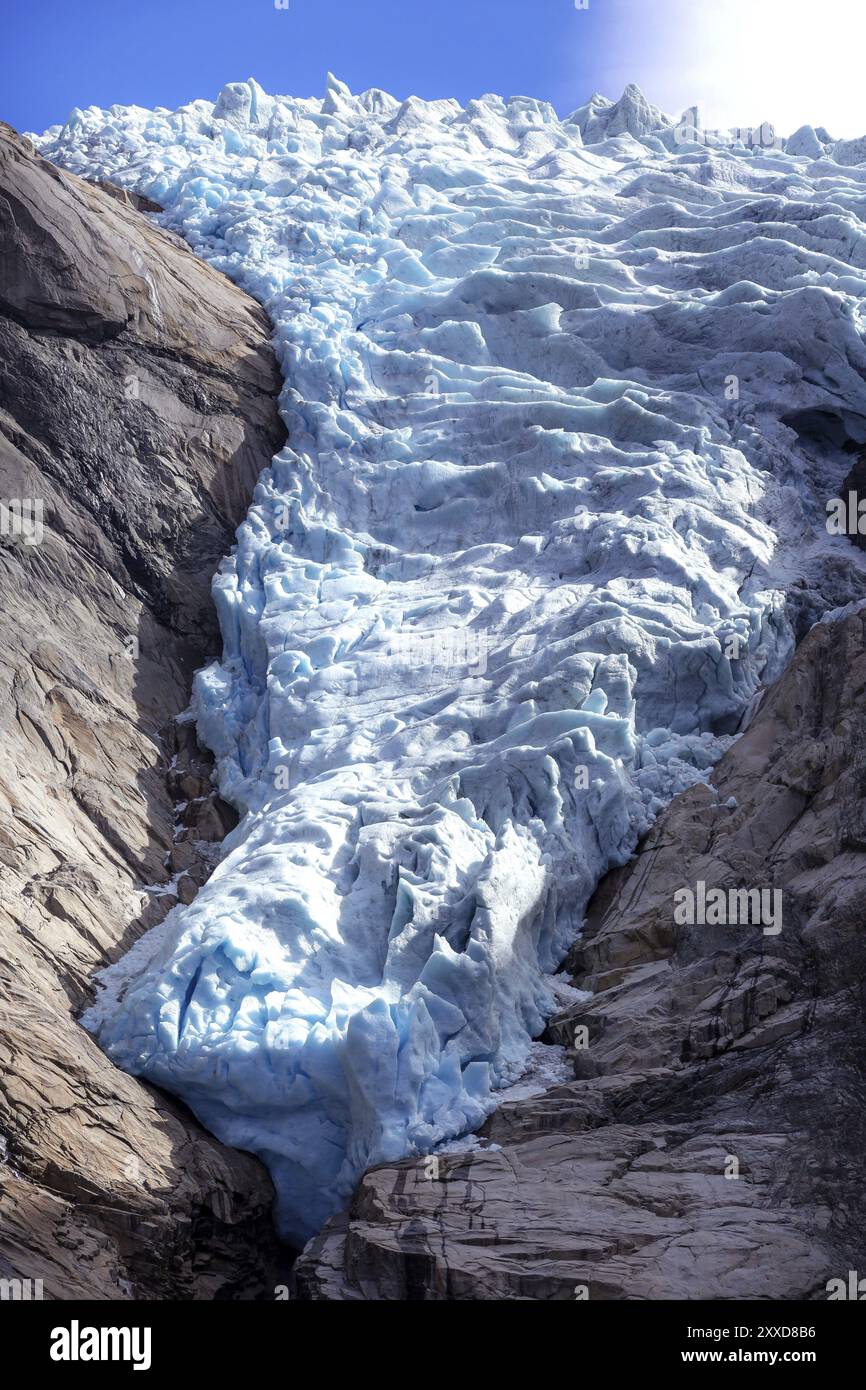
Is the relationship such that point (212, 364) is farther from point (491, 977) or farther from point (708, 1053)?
point (708, 1053)

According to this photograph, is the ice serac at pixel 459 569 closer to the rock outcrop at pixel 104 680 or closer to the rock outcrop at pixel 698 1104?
the rock outcrop at pixel 104 680

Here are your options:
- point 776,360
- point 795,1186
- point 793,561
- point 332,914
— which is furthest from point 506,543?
point 795,1186

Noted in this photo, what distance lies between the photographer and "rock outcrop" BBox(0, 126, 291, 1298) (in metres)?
9.28

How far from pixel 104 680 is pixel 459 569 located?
13.3 ft

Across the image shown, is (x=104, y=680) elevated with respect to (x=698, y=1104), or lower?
elevated

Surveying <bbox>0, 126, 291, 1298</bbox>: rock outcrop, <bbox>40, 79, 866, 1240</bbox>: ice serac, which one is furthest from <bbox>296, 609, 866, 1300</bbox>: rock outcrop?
<bbox>0, 126, 291, 1298</bbox>: rock outcrop

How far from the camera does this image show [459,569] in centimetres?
1502

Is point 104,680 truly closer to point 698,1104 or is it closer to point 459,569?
point 459,569

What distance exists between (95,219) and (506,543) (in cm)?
632

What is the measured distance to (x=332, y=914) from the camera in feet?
36.8

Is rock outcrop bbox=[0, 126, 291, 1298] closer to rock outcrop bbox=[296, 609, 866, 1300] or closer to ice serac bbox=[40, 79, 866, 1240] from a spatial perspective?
ice serac bbox=[40, 79, 866, 1240]

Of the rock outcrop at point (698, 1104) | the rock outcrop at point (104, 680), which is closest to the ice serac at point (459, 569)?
the rock outcrop at point (104, 680)

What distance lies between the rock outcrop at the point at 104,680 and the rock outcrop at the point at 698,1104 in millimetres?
1314

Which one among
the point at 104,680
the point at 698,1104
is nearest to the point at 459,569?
the point at 104,680
